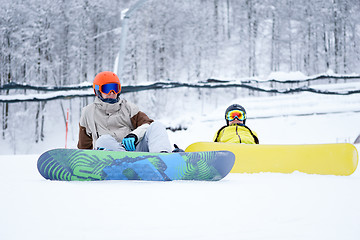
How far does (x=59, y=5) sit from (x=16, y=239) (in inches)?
653

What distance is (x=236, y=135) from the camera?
11.2ft

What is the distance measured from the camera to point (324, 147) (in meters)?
2.64

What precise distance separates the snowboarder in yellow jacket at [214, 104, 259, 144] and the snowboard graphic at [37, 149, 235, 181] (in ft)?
4.71

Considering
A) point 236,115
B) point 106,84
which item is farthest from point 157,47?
point 106,84

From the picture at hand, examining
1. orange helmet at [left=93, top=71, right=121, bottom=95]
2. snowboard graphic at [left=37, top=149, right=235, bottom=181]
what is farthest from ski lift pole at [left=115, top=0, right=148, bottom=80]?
snowboard graphic at [left=37, top=149, right=235, bottom=181]

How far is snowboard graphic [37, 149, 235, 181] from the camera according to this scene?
1941 millimetres

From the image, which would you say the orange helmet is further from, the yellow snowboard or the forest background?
the forest background

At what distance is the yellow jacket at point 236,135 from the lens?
3.39m

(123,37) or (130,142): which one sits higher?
(123,37)

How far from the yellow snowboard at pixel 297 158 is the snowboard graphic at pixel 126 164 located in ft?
2.62

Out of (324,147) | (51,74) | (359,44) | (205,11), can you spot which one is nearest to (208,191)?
(324,147)

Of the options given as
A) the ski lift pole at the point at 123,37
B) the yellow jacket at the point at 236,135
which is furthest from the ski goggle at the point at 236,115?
the ski lift pole at the point at 123,37

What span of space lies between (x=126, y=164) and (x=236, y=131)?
5.95 feet

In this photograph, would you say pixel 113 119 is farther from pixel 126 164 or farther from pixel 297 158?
pixel 297 158
